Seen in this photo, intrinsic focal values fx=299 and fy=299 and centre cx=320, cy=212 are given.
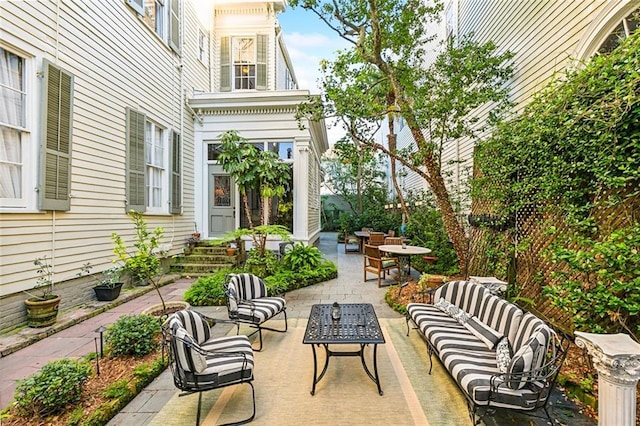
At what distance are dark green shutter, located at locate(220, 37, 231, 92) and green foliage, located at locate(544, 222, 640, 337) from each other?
11.6 meters

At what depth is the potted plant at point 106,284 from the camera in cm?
564

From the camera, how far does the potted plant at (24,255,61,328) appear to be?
437cm

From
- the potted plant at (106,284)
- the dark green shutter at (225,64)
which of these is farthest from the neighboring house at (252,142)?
the potted plant at (106,284)

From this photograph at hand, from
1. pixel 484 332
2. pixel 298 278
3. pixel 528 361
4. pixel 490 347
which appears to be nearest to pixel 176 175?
pixel 298 278

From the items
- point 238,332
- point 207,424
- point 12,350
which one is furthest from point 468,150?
point 12,350

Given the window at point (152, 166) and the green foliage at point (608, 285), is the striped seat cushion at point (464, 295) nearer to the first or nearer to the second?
the green foliage at point (608, 285)

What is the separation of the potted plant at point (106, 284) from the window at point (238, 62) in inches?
318

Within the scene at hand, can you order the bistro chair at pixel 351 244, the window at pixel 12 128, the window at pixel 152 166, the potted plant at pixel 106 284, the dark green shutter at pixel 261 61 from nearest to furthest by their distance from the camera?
the window at pixel 12 128
the potted plant at pixel 106 284
the window at pixel 152 166
the dark green shutter at pixel 261 61
the bistro chair at pixel 351 244

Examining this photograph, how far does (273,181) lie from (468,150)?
583cm

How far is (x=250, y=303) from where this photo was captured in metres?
4.53

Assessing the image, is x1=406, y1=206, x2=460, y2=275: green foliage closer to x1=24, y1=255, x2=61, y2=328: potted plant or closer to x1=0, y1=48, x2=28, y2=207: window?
x1=24, y1=255, x2=61, y2=328: potted plant

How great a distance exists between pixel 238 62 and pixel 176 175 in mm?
5776

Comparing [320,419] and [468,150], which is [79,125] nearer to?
[320,419]

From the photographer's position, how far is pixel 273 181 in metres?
8.45
